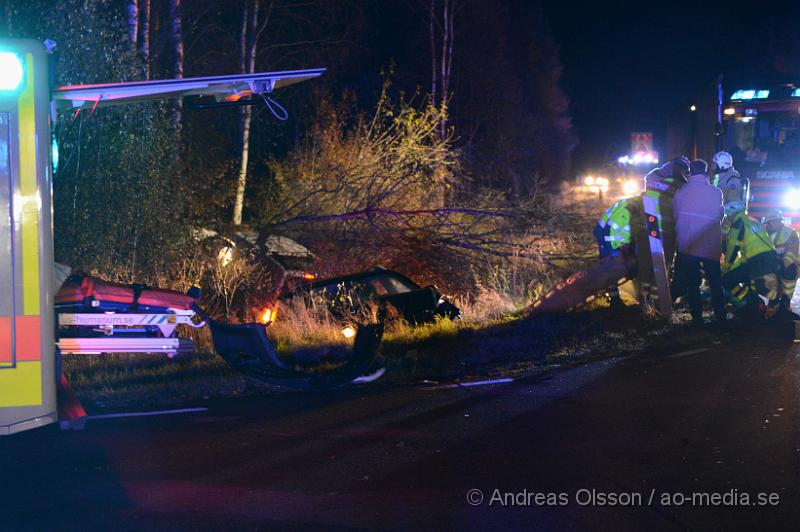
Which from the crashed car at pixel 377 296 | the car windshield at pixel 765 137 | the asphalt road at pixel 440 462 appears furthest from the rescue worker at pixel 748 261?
the car windshield at pixel 765 137

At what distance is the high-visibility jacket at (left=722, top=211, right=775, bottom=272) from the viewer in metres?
10.5

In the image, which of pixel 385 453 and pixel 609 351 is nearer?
pixel 385 453

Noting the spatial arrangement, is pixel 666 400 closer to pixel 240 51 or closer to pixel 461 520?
pixel 461 520

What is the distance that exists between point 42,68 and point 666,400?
17.1 ft

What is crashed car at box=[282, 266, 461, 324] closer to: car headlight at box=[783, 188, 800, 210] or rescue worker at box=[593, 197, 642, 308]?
rescue worker at box=[593, 197, 642, 308]

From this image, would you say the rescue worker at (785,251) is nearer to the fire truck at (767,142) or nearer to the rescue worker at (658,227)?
the rescue worker at (658,227)

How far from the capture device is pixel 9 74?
17.7ft

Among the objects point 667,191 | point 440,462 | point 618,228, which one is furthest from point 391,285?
point 440,462

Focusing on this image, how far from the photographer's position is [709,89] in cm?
2122

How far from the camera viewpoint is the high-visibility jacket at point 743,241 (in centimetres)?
1054

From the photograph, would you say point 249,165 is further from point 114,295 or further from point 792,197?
point 792,197

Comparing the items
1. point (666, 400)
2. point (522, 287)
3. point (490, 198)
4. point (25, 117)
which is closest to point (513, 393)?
point (666, 400)

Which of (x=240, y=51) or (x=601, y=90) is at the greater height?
(x=601, y=90)

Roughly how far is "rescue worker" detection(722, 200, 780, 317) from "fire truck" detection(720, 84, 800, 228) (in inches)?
325
